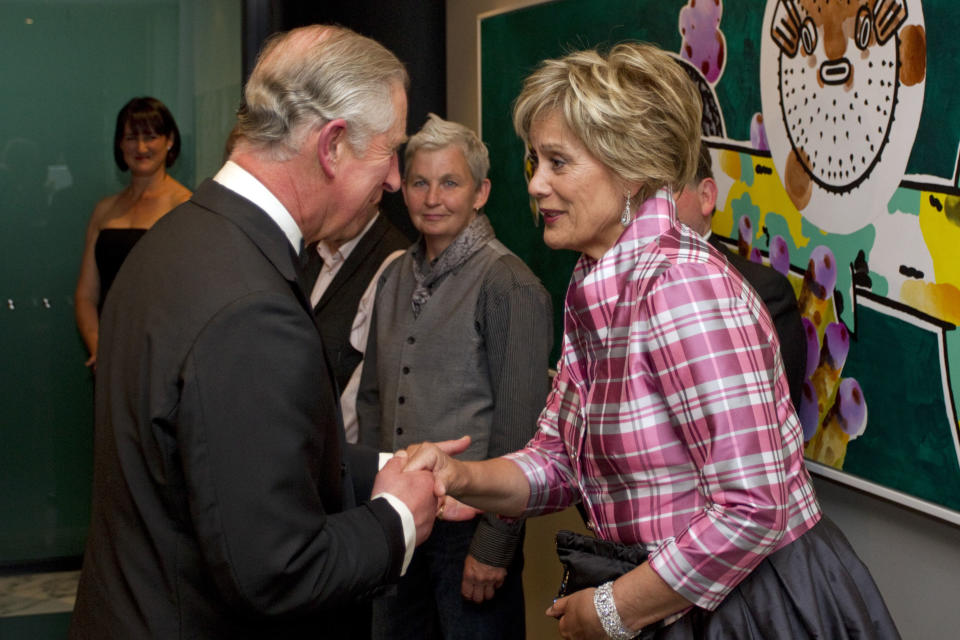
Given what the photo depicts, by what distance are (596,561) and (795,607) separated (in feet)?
1.06

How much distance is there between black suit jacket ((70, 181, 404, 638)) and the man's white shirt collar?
0.02m

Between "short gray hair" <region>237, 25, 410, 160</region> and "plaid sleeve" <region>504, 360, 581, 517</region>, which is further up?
"short gray hair" <region>237, 25, 410, 160</region>

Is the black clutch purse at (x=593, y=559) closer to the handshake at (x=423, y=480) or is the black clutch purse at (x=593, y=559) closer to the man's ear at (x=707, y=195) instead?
the handshake at (x=423, y=480)

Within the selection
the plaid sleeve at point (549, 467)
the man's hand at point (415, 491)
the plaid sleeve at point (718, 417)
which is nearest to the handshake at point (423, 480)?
the man's hand at point (415, 491)

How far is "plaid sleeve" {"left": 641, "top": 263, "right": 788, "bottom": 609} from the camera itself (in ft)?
5.23

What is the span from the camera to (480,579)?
285cm

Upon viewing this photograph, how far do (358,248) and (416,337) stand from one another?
1.94 feet

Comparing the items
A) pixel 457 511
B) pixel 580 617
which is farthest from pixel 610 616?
pixel 457 511

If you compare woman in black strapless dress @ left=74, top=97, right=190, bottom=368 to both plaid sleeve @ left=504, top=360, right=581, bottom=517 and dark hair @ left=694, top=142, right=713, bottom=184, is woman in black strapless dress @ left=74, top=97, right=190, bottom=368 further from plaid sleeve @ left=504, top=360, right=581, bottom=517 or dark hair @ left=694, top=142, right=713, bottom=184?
plaid sleeve @ left=504, top=360, right=581, bottom=517

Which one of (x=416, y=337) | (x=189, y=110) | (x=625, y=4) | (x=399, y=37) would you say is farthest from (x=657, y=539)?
(x=189, y=110)

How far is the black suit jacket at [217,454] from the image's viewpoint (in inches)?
56.6

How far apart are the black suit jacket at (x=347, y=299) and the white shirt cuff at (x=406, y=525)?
1.69 m

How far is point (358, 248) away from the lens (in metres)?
3.47

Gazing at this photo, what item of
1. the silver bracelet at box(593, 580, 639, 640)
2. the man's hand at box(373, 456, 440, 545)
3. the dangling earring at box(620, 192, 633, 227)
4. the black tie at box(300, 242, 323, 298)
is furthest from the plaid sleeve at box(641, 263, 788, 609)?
the black tie at box(300, 242, 323, 298)
